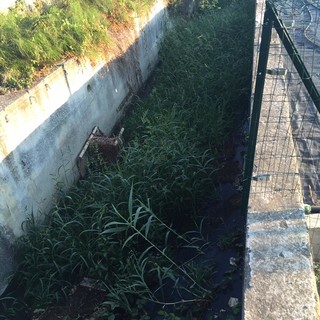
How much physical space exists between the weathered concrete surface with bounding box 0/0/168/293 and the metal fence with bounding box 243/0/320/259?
243 cm

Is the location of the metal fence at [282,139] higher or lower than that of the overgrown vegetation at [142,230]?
higher

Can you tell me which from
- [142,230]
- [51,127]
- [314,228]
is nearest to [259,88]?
[314,228]

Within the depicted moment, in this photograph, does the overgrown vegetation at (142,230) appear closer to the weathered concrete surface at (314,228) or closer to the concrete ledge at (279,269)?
the concrete ledge at (279,269)

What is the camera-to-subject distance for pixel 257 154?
132 inches

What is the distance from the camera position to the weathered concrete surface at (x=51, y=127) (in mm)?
3721

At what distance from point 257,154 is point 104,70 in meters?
3.57

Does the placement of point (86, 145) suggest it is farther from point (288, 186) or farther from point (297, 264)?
point (297, 264)

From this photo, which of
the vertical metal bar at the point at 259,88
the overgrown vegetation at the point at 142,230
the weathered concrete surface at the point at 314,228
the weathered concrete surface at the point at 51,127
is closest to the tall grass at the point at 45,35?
the weathered concrete surface at the point at 51,127

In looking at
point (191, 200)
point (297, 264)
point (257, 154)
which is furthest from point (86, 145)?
point (297, 264)

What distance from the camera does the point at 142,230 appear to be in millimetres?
3607

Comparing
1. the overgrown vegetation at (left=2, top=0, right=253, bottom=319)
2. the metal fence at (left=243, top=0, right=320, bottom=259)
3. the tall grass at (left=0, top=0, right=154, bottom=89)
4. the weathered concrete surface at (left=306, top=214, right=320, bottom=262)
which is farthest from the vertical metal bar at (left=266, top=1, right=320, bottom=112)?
the tall grass at (left=0, top=0, right=154, bottom=89)

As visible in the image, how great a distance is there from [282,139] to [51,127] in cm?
283

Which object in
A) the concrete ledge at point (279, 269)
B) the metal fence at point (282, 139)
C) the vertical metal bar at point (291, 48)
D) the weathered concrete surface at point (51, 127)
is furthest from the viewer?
the weathered concrete surface at point (51, 127)

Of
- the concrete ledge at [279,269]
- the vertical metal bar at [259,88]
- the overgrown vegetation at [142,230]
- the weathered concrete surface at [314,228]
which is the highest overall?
the vertical metal bar at [259,88]
